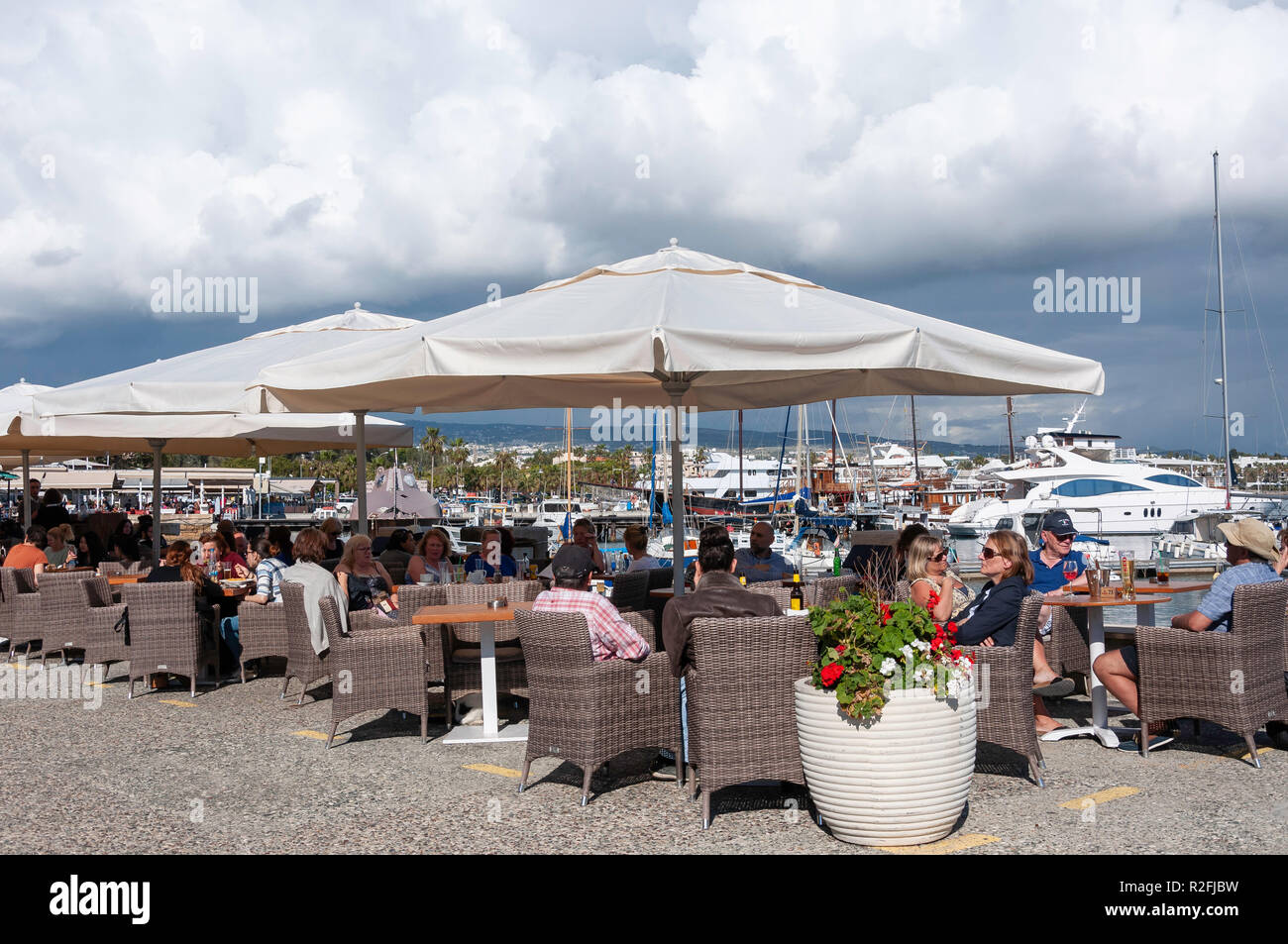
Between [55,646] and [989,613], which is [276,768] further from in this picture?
[55,646]

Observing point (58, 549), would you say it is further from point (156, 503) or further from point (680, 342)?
point (680, 342)

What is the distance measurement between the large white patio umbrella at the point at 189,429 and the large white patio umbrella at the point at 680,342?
3.81 m

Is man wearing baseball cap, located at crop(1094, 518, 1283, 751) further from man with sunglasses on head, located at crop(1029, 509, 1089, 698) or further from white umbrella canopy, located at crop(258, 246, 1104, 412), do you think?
white umbrella canopy, located at crop(258, 246, 1104, 412)

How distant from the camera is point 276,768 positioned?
573 centimetres

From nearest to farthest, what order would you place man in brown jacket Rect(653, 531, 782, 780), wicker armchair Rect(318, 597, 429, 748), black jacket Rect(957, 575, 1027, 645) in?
man in brown jacket Rect(653, 531, 782, 780) < black jacket Rect(957, 575, 1027, 645) < wicker armchair Rect(318, 597, 429, 748)

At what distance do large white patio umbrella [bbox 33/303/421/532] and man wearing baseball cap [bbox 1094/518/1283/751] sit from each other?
5041mm

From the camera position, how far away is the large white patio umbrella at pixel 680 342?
17.0 feet

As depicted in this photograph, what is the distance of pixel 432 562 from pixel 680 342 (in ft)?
14.0

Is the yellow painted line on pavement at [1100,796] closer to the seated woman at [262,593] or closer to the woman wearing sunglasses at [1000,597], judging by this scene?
the woman wearing sunglasses at [1000,597]

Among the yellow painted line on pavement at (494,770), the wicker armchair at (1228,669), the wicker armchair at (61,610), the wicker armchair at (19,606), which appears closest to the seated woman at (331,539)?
the wicker armchair at (61,610)

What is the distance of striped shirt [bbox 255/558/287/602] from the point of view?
8023 mm

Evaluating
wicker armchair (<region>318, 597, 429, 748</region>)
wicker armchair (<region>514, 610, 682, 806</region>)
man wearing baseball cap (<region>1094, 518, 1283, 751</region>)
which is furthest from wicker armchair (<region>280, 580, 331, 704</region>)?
man wearing baseball cap (<region>1094, 518, 1283, 751</region>)
